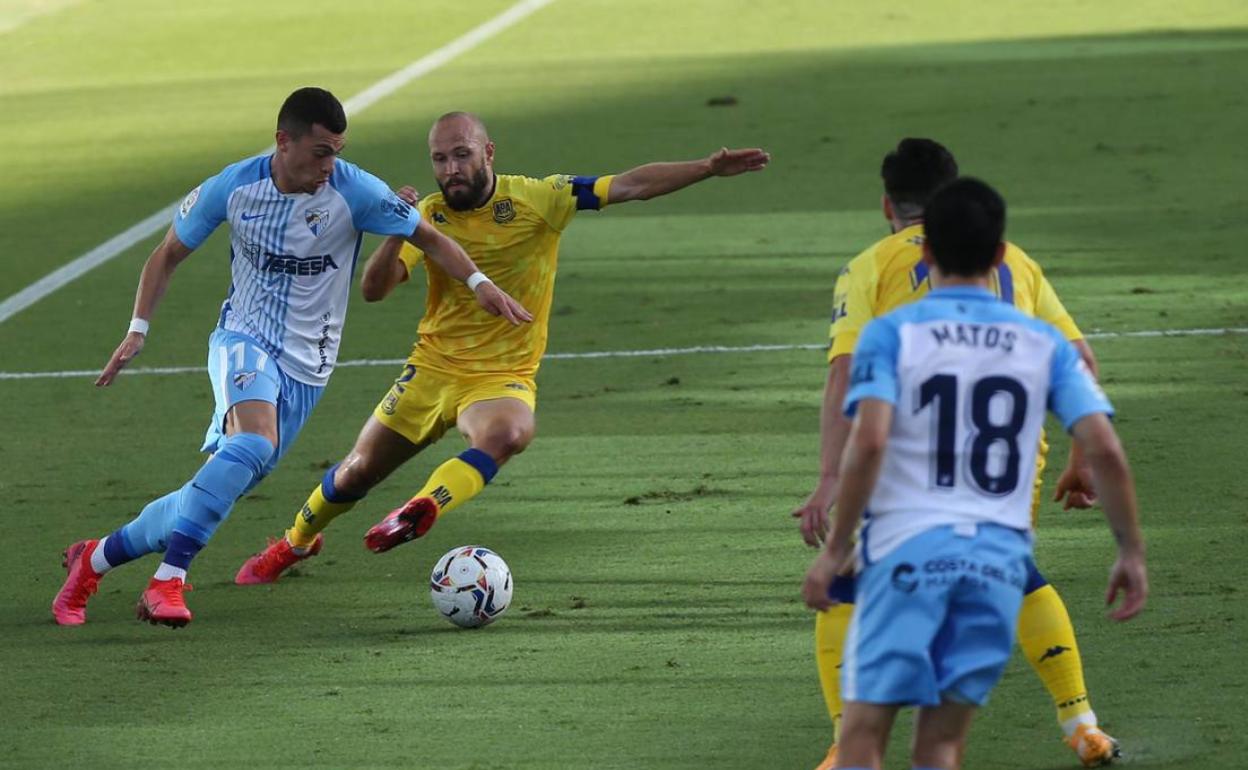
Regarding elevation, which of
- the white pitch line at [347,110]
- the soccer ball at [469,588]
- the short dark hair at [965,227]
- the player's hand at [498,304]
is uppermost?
the white pitch line at [347,110]

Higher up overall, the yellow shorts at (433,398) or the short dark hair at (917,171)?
the short dark hair at (917,171)

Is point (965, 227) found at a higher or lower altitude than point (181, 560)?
higher

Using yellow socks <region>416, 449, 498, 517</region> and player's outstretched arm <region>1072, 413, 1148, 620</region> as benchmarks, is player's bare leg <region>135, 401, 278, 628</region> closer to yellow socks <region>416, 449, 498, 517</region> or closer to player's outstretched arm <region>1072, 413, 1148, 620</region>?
yellow socks <region>416, 449, 498, 517</region>

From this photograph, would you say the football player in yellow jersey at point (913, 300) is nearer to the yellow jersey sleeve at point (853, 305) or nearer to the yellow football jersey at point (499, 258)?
the yellow jersey sleeve at point (853, 305)

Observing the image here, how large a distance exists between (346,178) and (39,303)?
8.39m

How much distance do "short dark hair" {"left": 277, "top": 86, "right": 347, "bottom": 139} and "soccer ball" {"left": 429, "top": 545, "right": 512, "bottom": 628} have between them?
5.39 feet

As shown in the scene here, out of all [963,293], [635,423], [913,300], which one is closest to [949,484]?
[963,293]

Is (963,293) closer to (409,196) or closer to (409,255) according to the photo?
(409,196)

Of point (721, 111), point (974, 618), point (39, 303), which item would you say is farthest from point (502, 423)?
point (721, 111)

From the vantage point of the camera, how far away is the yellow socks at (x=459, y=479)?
8289mm

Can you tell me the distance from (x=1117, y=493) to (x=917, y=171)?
1.37m

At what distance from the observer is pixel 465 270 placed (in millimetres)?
8195

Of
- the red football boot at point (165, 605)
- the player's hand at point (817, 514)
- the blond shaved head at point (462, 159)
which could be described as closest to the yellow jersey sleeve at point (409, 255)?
the blond shaved head at point (462, 159)

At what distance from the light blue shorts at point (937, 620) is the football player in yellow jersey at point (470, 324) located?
12.4 feet
